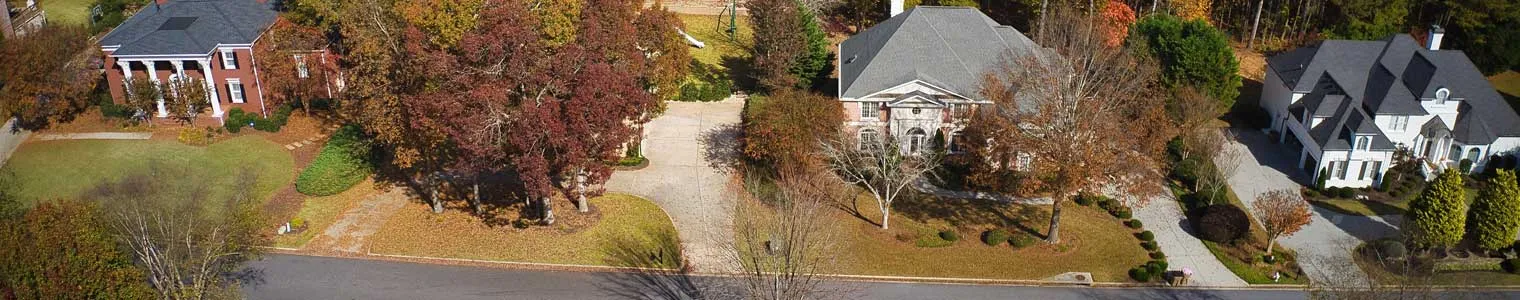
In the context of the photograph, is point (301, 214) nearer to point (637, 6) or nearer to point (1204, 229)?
point (637, 6)

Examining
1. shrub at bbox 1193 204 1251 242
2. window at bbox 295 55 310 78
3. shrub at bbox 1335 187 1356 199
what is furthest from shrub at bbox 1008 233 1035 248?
window at bbox 295 55 310 78

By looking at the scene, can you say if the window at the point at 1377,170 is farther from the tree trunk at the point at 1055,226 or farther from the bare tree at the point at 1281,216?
the tree trunk at the point at 1055,226

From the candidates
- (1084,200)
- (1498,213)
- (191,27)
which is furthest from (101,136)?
(1498,213)

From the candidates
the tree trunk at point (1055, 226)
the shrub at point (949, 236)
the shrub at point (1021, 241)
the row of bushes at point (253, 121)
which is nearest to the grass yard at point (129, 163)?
the row of bushes at point (253, 121)

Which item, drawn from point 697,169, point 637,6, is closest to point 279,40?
point 637,6

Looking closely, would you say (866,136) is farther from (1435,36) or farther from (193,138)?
(193,138)

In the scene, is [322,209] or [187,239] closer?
[187,239]
